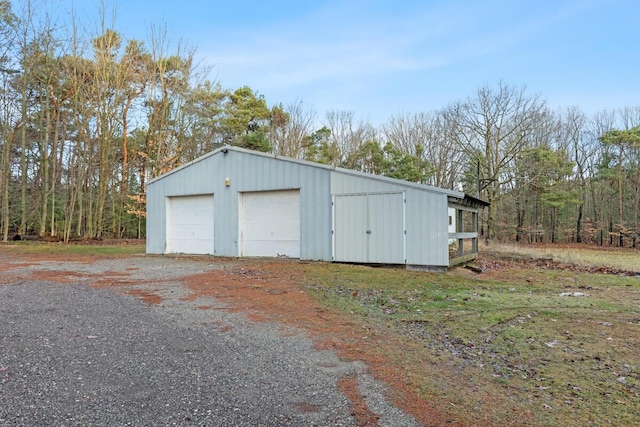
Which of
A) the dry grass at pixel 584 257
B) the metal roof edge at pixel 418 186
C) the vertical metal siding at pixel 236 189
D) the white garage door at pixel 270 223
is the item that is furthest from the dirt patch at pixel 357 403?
the dry grass at pixel 584 257

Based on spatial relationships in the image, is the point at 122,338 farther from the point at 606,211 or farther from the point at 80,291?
the point at 606,211

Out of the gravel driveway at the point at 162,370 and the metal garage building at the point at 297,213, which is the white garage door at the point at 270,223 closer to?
the metal garage building at the point at 297,213

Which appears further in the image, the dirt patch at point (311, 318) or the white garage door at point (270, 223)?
the white garage door at point (270, 223)

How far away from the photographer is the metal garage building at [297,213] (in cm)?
944

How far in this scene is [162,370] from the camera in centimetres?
292

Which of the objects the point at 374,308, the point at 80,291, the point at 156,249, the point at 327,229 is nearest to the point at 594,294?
the point at 374,308

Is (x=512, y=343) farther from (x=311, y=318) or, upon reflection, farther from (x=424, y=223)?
(x=424, y=223)

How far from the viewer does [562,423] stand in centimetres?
221

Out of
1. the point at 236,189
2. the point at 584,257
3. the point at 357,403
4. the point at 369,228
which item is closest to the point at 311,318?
A: the point at 357,403

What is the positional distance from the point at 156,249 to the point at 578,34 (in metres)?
16.2

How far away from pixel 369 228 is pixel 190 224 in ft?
20.1

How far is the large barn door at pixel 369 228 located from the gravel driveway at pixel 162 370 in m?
5.40

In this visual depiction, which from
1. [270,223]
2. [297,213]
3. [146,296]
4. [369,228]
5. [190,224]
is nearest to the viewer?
[146,296]

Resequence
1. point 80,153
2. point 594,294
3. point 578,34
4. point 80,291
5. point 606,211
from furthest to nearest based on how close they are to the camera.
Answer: point 606,211 < point 80,153 < point 578,34 < point 594,294 < point 80,291
